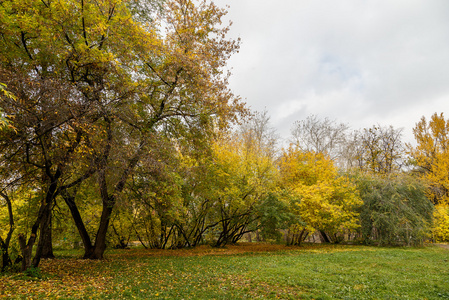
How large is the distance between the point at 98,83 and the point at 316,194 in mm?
12637

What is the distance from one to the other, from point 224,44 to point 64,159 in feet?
23.7

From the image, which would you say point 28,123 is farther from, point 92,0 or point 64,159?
point 92,0

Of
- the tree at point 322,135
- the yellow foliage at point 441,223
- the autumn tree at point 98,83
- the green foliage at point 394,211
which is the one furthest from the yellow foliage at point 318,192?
the tree at point 322,135

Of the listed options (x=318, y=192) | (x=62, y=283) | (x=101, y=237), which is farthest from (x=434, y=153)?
(x=62, y=283)

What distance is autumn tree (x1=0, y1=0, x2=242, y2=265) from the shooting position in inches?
234

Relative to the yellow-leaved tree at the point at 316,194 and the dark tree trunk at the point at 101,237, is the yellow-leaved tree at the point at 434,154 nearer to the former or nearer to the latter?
the yellow-leaved tree at the point at 316,194

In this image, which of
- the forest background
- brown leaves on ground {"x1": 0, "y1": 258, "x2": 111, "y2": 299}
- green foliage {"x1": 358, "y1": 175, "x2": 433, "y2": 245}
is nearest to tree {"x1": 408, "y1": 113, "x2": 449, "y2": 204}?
the forest background

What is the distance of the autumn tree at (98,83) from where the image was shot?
5.95 meters

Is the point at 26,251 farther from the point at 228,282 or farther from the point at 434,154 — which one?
the point at 434,154

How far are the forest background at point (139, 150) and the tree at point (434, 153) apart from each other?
5.45 m

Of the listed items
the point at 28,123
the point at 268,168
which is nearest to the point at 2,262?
the point at 28,123

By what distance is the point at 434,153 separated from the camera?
84.3 ft

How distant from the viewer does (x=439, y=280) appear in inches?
282

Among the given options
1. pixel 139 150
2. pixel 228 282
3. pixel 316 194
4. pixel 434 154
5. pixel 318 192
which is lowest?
pixel 228 282
